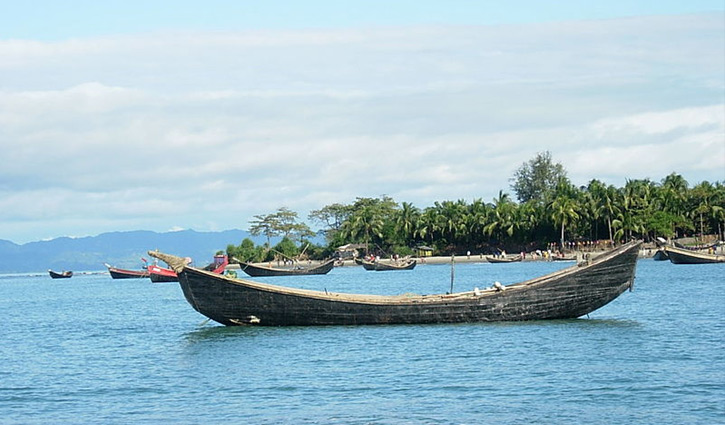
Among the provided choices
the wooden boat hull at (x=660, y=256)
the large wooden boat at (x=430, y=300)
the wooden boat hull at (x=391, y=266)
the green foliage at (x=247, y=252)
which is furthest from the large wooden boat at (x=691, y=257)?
the green foliage at (x=247, y=252)

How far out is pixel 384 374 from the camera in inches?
841

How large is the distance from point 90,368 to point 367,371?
7.86 m

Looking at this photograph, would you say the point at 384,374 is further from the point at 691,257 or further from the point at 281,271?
the point at 281,271

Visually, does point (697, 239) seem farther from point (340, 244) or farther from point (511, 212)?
point (340, 244)

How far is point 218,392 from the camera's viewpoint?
19953mm

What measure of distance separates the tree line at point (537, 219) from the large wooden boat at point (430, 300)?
68.6 m

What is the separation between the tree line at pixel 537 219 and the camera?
314 feet

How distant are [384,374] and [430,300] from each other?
6.57 metres

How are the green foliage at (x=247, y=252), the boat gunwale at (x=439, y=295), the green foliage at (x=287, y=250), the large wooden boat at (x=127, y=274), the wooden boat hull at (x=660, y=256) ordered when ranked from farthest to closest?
the green foliage at (x=247, y=252)
the green foliage at (x=287, y=250)
the large wooden boat at (x=127, y=274)
the wooden boat hull at (x=660, y=256)
the boat gunwale at (x=439, y=295)

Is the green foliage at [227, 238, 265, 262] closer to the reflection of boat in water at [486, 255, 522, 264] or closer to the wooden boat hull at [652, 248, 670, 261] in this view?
the reflection of boat in water at [486, 255, 522, 264]

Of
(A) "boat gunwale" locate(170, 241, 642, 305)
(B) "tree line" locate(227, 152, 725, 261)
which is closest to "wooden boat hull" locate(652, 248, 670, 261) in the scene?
(B) "tree line" locate(227, 152, 725, 261)

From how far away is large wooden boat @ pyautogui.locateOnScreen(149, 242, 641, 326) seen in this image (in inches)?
1082

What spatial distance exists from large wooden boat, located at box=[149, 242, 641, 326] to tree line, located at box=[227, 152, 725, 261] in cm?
6859

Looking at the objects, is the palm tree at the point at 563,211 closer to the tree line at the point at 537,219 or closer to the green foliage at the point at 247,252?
the tree line at the point at 537,219
